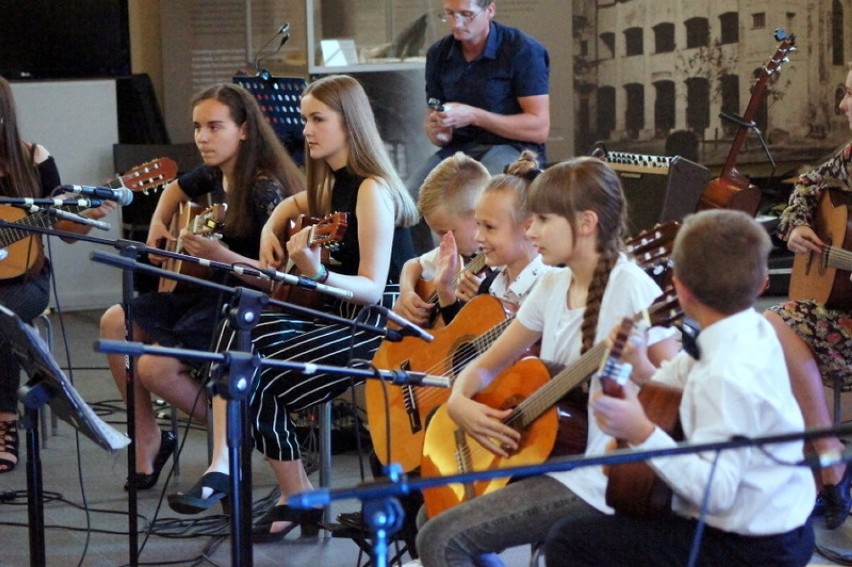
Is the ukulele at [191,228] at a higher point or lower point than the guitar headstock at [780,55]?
lower

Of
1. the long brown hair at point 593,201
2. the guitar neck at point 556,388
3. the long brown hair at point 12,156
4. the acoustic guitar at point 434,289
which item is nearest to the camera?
the guitar neck at point 556,388

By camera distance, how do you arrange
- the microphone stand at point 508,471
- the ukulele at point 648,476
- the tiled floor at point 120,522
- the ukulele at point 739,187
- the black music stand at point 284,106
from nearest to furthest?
the microphone stand at point 508,471, the ukulele at point 648,476, the tiled floor at point 120,522, the ukulele at point 739,187, the black music stand at point 284,106

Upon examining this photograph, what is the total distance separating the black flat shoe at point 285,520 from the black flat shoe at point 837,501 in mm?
1446

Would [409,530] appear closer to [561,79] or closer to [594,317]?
[594,317]

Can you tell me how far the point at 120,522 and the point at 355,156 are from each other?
133cm

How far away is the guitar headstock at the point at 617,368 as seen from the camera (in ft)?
6.43

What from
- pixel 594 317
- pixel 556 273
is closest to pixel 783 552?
pixel 594 317

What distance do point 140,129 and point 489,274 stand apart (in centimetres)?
534

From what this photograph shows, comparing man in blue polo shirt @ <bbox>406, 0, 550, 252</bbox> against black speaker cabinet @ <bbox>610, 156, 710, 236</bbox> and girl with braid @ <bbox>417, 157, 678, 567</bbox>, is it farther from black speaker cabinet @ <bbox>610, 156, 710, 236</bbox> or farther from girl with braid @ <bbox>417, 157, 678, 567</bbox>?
girl with braid @ <bbox>417, 157, 678, 567</bbox>

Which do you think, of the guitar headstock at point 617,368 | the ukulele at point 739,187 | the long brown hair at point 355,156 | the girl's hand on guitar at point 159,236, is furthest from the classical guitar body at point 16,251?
the guitar headstock at point 617,368

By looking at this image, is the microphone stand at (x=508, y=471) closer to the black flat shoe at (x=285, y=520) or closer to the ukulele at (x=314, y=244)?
the ukulele at (x=314, y=244)

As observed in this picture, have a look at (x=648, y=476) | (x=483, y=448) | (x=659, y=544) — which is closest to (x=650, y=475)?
(x=648, y=476)

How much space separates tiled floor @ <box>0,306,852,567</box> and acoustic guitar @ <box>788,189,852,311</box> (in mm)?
657

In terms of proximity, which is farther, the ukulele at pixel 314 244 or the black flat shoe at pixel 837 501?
the black flat shoe at pixel 837 501
